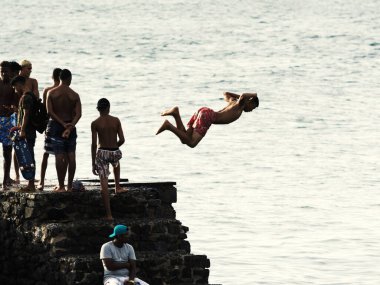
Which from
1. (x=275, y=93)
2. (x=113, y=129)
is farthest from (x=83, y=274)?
(x=275, y=93)

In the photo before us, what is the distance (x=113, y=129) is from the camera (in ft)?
63.8

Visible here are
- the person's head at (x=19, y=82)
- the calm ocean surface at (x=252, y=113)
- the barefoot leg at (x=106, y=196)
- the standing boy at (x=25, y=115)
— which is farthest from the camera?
the calm ocean surface at (x=252, y=113)

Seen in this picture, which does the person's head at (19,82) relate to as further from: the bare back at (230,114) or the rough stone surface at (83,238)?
the bare back at (230,114)

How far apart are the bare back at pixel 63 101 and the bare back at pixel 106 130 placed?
0.52 metres

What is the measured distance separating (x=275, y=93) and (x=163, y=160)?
1812cm

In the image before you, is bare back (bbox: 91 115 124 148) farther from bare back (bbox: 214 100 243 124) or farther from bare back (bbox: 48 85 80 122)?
bare back (bbox: 214 100 243 124)

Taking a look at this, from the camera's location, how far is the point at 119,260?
60.5 ft

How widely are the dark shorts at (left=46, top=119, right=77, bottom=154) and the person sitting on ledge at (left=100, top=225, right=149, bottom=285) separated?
74.3 inches

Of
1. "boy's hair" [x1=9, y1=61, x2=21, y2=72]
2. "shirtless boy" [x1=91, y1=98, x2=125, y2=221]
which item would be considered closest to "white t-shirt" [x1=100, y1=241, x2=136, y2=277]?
"shirtless boy" [x1=91, y1=98, x2=125, y2=221]

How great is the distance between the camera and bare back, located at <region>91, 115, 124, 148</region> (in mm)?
19406

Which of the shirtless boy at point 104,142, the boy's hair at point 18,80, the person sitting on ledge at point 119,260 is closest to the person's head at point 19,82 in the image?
the boy's hair at point 18,80

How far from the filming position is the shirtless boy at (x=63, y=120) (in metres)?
19.6

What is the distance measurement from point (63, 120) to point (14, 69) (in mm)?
1688

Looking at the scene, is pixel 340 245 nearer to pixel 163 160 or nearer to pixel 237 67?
pixel 163 160
